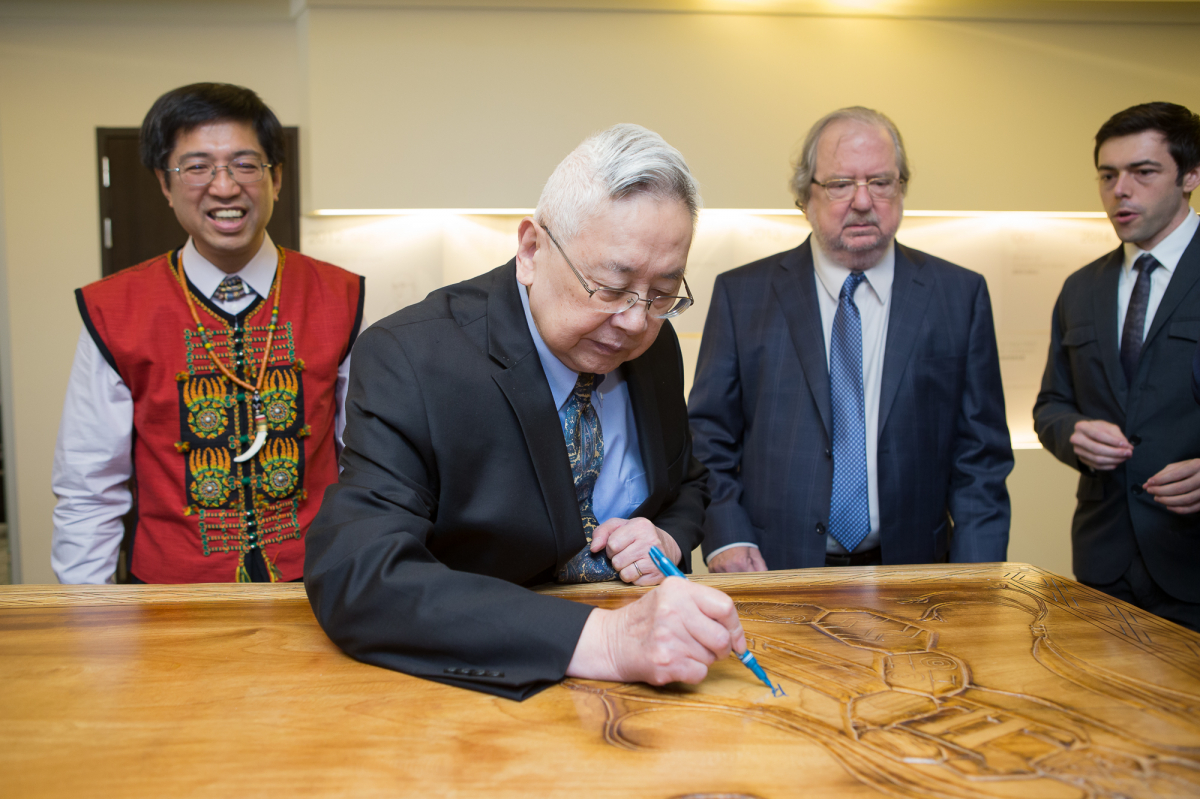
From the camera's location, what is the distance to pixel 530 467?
1.52m

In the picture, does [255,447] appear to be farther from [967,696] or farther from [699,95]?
[699,95]

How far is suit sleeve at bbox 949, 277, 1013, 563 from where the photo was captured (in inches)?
93.5

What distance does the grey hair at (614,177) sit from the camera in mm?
1335

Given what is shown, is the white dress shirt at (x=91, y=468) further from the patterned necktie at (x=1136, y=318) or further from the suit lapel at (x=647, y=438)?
the patterned necktie at (x=1136, y=318)

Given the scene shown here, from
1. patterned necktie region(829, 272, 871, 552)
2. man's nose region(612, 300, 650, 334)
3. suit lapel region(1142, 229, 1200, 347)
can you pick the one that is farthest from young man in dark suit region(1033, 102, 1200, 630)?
man's nose region(612, 300, 650, 334)

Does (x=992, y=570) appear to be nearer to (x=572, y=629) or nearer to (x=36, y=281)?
(x=572, y=629)

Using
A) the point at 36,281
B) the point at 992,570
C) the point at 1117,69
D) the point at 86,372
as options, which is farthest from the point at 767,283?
the point at 36,281

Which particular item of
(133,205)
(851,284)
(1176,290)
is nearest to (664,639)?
(851,284)

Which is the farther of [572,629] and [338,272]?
[338,272]

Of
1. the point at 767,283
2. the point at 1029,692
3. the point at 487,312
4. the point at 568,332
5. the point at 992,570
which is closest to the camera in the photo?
the point at 1029,692

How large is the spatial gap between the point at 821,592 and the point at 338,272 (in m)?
1.66

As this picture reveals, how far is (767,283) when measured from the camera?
2.60 meters

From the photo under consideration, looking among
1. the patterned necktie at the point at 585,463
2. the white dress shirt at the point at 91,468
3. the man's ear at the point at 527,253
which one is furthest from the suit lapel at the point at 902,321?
the white dress shirt at the point at 91,468

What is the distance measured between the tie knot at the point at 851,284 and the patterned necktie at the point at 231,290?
165cm
